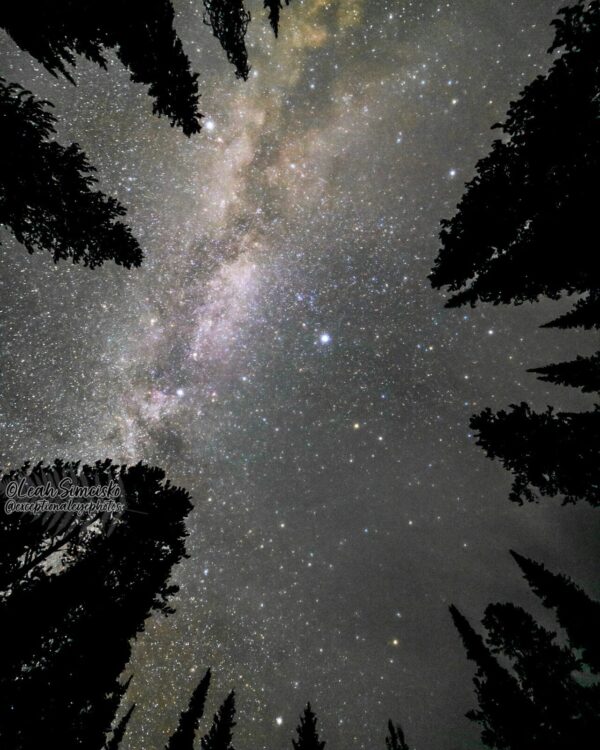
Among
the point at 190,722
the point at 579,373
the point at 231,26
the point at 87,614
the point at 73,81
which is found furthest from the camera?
the point at 190,722

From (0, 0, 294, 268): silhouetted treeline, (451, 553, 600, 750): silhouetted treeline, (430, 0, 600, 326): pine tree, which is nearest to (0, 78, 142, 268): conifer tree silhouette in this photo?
(0, 0, 294, 268): silhouetted treeline

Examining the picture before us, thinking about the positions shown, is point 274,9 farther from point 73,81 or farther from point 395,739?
point 395,739

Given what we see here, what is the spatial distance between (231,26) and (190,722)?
1327 inches

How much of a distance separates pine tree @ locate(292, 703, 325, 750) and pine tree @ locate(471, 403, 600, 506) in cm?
2315

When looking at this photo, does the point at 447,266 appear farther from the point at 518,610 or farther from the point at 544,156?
the point at 518,610

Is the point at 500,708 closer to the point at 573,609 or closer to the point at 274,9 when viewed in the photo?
the point at 573,609

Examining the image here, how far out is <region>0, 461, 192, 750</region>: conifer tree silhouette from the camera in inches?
355

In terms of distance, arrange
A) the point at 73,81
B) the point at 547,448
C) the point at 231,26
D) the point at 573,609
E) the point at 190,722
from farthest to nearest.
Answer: the point at 190,722 → the point at 573,609 → the point at 547,448 → the point at 231,26 → the point at 73,81

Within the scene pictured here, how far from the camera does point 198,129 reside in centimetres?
528

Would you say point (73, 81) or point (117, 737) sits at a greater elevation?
point (117, 737)

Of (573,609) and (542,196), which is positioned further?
(573,609)

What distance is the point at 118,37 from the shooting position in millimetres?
4281

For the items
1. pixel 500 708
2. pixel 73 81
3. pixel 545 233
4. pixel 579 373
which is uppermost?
pixel 500 708

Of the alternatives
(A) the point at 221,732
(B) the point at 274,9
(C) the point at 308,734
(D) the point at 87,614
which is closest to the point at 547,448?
(B) the point at 274,9
